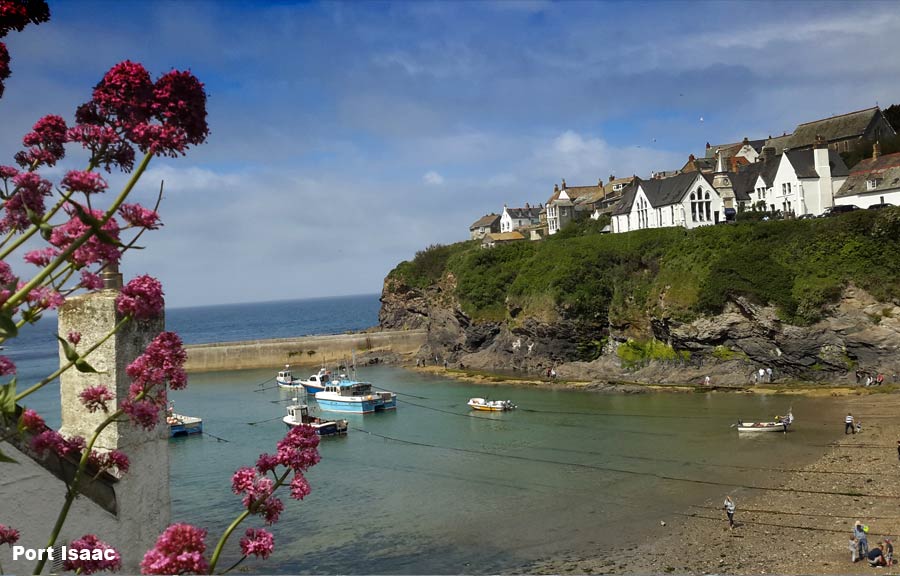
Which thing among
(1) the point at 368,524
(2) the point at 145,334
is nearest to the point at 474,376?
(1) the point at 368,524

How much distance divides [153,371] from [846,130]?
84.9 meters

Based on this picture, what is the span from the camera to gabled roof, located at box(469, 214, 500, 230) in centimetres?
12514

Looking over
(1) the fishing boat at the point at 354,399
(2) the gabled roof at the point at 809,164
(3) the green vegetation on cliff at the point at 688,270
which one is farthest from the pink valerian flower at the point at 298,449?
(2) the gabled roof at the point at 809,164

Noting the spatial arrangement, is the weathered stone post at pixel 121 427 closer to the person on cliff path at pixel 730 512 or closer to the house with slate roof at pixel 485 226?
the person on cliff path at pixel 730 512

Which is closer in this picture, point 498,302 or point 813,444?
point 813,444

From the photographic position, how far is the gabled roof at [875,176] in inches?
2258

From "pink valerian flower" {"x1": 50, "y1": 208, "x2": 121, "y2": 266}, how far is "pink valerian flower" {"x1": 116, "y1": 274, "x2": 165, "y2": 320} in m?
0.23

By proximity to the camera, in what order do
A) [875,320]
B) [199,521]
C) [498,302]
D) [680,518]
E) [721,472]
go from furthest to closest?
[498,302] < [875,320] < [721,472] < [199,521] < [680,518]

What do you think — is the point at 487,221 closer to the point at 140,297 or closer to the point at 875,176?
the point at 875,176

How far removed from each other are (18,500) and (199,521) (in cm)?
2357

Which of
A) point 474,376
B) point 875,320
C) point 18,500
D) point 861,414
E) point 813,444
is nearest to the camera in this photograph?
point 18,500

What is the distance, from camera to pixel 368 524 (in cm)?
2745

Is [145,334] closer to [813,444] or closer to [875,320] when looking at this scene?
[813,444]

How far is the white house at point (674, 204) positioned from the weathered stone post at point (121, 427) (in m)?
66.7
